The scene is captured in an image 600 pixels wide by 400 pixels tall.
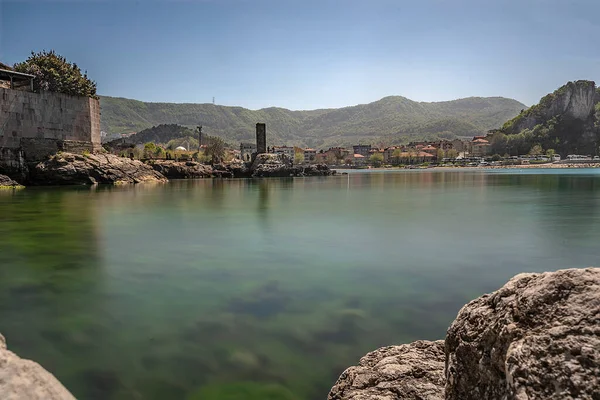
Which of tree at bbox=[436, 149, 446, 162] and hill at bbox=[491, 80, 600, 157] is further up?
hill at bbox=[491, 80, 600, 157]

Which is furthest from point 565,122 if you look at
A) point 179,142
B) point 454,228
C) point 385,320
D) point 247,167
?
point 385,320

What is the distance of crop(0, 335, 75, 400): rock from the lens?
1.62 meters

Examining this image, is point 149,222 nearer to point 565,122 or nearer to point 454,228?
point 454,228

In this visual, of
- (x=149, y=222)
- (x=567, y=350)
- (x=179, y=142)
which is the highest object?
(x=179, y=142)

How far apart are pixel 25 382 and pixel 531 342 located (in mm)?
2146

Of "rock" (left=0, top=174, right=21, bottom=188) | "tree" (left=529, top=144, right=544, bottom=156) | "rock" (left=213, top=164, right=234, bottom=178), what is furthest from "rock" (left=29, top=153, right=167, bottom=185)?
"tree" (left=529, top=144, right=544, bottom=156)

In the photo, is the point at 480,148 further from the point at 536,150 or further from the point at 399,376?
the point at 399,376

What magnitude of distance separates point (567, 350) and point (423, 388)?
5.26ft

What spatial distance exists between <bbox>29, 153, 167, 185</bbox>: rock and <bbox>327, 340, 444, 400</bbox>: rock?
148ft

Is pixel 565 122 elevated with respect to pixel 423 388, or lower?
elevated

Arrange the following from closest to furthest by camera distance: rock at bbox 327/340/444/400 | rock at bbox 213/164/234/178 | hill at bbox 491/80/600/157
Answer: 1. rock at bbox 327/340/444/400
2. rock at bbox 213/164/234/178
3. hill at bbox 491/80/600/157

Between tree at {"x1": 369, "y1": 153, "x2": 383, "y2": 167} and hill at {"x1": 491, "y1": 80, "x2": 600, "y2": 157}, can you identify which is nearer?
hill at {"x1": 491, "y1": 80, "x2": 600, "y2": 157}

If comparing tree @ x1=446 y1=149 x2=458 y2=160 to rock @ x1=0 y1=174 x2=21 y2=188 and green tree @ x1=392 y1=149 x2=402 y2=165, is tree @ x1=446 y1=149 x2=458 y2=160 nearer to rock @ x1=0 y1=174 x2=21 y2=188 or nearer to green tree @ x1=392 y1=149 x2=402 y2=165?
green tree @ x1=392 y1=149 x2=402 y2=165

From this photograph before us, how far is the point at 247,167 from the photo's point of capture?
81625mm
